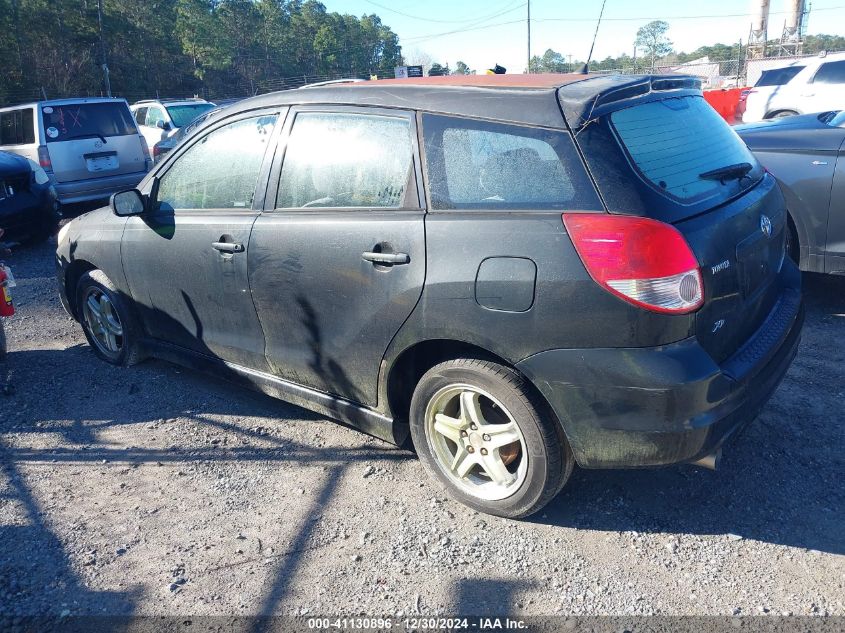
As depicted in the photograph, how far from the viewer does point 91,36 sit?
115 ft

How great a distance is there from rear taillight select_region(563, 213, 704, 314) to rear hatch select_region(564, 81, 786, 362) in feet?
0.18

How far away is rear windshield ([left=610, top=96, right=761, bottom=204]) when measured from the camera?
2.70 m

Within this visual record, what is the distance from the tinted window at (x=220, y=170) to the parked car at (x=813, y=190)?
3.84 m

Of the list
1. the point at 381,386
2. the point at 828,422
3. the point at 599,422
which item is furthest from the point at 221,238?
the point at 828,422

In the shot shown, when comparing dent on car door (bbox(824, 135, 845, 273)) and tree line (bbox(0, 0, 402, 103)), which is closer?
dent on car door (bbox(824, 135, 845, 273))

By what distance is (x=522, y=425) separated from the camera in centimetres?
279

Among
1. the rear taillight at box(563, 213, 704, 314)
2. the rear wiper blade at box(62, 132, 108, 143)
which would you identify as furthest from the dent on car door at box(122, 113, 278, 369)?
the rear wiper blade at box(62, 132, 108, 143)

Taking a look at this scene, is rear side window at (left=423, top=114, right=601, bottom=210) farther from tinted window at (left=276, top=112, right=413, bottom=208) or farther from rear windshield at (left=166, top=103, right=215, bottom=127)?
rear windshield at (left=166, top=103, right=215, bottom=127)

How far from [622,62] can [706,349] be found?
32924 mm

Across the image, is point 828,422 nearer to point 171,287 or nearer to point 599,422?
point 599,422

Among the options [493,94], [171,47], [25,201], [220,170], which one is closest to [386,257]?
[493,94]

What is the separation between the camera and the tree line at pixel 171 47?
31.0 m

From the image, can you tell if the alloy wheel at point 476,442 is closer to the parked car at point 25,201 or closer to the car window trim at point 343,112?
the car window trim at point 343,112

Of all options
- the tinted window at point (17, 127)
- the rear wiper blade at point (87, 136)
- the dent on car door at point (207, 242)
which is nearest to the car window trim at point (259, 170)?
the dent on car door at point (207, 242)
